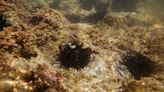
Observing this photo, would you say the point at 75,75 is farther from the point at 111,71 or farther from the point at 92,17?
the point at 92,17

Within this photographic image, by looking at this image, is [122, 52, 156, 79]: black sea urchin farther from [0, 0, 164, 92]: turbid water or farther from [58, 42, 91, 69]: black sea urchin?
Result: [58, 42, 91, 69]: black sea urchin

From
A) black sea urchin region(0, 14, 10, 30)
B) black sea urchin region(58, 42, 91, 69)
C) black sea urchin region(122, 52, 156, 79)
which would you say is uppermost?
black sea urchin region(0, 14, 10, 30)

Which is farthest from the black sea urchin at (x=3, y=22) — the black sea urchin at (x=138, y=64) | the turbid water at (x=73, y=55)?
the black sea urchin at (x=138, y=64)

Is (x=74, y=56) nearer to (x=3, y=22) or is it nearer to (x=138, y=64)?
(x=138, y=64)

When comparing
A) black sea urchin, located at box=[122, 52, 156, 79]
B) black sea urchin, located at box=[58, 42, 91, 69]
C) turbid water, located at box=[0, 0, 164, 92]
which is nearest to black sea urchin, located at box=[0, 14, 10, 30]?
turbid water, located at box=[0, 0, 164, 92]

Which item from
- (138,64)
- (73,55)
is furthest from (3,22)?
(138,64)

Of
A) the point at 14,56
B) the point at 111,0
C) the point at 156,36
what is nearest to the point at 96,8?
the point at 111,0

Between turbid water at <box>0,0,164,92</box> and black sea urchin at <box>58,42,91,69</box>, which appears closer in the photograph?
turbid water at <box>0,0,164,92</box>
